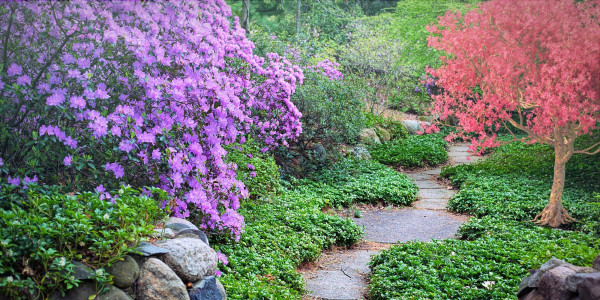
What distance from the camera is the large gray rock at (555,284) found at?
309 cm

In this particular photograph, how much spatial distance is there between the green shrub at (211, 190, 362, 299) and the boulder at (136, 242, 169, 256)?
0.92 meters

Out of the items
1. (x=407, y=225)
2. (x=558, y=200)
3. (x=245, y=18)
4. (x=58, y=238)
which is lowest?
(x=407, y=225)

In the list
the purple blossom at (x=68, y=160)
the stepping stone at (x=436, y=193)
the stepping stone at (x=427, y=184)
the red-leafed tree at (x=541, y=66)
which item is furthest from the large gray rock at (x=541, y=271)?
the stepping stone at (x=427, y=184)

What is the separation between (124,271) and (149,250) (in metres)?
0.21

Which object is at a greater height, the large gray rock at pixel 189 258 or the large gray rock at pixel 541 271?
the large gray rock at pixel 189 258

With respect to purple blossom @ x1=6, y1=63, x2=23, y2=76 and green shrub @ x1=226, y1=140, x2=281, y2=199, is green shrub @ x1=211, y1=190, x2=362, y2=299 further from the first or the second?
purple blossom @ x1=6, y1=63, x2=23, y2=76

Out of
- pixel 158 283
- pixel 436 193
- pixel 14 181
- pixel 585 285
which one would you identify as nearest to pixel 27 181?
pixel 14 181

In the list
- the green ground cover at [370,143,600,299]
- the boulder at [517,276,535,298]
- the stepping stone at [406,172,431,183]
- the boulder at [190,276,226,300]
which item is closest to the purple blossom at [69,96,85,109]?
the boulder at [190,276,226,300]

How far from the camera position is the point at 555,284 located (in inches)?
124

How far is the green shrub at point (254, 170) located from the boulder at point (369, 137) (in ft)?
16.9

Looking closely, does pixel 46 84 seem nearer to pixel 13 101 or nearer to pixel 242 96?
pixel 13 101

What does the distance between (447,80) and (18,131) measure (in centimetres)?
569

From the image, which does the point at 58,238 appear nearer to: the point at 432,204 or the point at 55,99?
the point at 55,99

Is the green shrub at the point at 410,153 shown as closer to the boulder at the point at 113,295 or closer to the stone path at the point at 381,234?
the stone path at the point at 381,234
